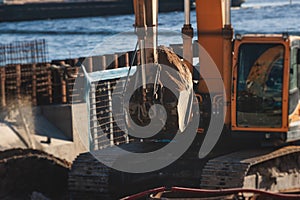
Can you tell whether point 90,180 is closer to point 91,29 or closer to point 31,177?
point 31,177

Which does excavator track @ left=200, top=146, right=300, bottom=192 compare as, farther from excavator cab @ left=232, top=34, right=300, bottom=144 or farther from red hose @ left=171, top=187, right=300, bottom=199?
red hose @ left=171, top=187, right=300, bottom=199

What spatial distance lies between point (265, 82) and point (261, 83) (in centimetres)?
7

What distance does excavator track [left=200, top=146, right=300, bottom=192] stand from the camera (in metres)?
11.0

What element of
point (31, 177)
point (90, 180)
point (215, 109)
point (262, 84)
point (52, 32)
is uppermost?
point (262, 84)

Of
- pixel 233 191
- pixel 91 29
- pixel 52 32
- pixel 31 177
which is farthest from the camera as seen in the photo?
pixel 91 29

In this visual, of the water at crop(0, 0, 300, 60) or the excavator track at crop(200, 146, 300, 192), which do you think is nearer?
the excavator track at crop(200, 146, 300, 192)

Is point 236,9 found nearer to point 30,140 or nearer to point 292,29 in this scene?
point 292,29


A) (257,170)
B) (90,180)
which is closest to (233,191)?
(257,170)

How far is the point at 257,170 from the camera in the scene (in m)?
11.6

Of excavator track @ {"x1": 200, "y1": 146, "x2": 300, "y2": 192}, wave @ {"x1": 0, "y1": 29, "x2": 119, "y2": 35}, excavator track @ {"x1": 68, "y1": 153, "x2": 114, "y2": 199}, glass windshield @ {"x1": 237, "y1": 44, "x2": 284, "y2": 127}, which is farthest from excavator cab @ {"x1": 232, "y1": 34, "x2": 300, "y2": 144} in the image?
wave @ {"x1": 0, "y1": 29, "x2": 119, "y2": 35}

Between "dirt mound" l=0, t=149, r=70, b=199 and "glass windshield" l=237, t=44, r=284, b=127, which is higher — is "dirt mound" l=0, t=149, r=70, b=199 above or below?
below

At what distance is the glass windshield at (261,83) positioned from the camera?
11.3 meters

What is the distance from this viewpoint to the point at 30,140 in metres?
19.2

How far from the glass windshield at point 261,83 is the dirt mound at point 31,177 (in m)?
3.90
